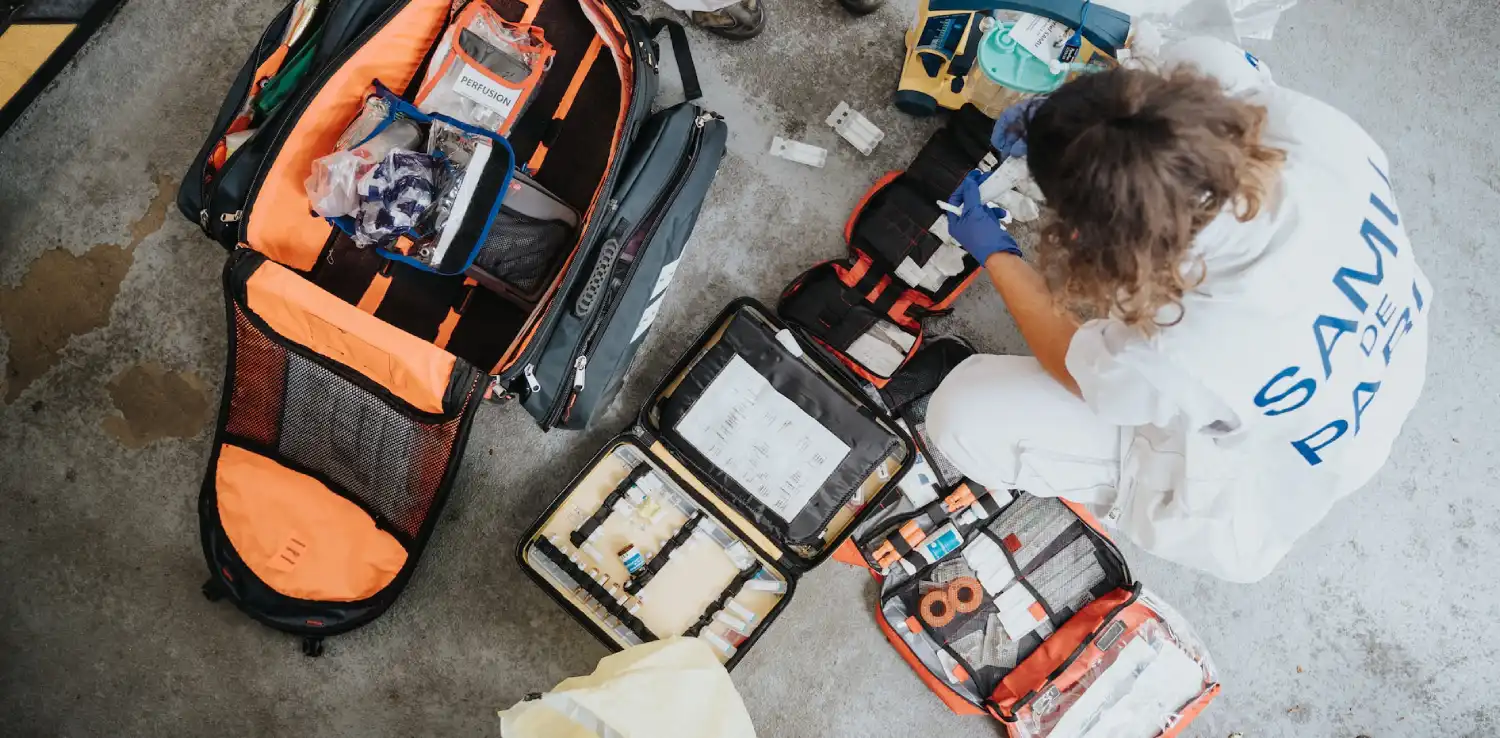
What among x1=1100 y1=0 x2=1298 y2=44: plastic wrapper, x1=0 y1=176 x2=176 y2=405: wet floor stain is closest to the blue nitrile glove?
x1=1100 y1=0 x2=1298 y2=44: plastic wrapper

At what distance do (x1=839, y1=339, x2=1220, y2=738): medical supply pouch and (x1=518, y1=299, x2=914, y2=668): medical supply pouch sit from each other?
105 mm

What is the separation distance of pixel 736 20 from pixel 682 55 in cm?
18

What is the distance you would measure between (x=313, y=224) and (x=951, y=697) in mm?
1706

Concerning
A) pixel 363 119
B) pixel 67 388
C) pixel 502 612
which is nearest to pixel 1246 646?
pixel 502 612

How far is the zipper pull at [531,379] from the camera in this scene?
1689 mm

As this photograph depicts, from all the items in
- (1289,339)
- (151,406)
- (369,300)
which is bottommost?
(151,406)

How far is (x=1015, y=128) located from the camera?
1.30 m

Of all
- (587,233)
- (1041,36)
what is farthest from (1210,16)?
(587,233)

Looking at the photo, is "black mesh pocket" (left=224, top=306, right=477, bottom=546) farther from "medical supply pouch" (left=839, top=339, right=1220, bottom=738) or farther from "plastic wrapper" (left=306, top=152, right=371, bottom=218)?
"medical supply pouch" (left=839, top=339, right=1220, bottom=738)

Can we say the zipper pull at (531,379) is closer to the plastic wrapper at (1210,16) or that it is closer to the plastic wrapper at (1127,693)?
the plastic wrapper at (1127,693)

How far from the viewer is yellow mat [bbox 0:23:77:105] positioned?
1902 mm

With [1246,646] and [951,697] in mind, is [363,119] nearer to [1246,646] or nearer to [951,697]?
[951,697]

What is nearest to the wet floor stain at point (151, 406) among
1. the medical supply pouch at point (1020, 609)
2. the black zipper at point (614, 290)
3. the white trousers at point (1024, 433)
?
the black zipper at point (614, 290)

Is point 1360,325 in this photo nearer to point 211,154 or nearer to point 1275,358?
point 1275,358
